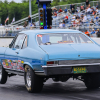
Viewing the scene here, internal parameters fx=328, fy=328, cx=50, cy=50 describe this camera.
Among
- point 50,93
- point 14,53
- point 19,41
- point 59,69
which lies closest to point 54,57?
point 59,69

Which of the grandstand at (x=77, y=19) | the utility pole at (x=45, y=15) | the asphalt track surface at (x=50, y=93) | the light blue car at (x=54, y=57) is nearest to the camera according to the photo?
the asphalt track surface at (x=50, y=93)

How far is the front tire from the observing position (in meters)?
7.58

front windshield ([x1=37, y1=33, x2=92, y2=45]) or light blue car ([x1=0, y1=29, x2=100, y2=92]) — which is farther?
front windshield ([x1=37, y1=33, x2=92, y2=45])

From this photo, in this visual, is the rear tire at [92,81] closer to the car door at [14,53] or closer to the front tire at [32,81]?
the front tire at [32,81]

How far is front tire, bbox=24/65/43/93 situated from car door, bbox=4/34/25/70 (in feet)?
2.62

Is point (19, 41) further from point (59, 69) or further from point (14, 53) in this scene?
point (59, 69)

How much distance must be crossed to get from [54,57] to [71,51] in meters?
0.45

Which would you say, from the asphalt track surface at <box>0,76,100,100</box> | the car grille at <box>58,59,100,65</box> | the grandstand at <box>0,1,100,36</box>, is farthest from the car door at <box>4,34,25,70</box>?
the grandstand at <box>0,1,100,36</box>

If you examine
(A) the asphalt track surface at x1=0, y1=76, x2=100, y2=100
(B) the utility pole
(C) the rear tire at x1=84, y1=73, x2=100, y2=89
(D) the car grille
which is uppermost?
(B) the utility pole

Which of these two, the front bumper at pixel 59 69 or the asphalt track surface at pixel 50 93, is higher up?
the front bumper at pixel 59 69

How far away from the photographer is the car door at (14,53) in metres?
8.64

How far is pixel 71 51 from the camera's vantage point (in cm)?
740

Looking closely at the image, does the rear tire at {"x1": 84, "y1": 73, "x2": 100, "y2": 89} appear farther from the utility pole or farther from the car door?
the utility pole

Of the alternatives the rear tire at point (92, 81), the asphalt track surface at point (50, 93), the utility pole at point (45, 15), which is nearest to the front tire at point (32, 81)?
the asphalt track surface at point (50, 93)
